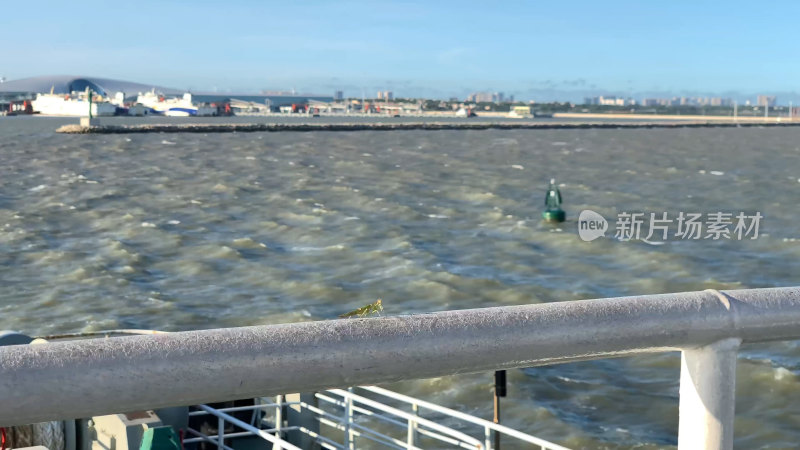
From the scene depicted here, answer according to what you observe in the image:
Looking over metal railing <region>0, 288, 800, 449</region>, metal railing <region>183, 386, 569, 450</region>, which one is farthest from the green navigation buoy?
metal railing <region>0, 288, 800, 449</region>

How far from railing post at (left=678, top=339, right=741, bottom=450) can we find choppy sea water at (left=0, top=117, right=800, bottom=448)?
14.6 m

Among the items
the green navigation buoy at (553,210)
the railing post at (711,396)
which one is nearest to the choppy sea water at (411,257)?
the green navigation buoy at (553,210)

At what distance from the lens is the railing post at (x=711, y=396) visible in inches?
89.6

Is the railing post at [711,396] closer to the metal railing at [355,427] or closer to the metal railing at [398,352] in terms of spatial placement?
the metal railing at [398,352]

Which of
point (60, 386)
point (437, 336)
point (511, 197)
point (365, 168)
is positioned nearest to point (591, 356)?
point (437, 336)

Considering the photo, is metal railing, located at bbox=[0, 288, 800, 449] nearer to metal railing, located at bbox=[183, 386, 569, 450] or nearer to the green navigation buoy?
metal railing, located at bbox=[183, 386, 569, 450]

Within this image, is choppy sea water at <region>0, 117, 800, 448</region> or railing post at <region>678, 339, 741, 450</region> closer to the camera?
railing post at <region>678, 339, 741, 450</region>

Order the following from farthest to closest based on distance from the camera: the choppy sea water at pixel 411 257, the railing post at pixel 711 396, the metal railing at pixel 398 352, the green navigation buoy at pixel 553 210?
the green navigation buoy at pixel 553 210 → the choppy sea water at pixel 411 257 → the railing post at pixel 711 396 → the metal railing at pixel 398 352

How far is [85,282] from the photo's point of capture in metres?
28.9

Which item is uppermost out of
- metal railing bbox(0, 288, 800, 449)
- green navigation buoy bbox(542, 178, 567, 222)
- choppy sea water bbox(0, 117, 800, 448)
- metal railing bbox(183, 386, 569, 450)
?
metal railing bbox(0, 288, 800, 449)

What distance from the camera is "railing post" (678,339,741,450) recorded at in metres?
2.28

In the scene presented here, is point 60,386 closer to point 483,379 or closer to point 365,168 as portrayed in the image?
point 483,379

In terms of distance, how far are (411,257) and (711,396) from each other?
3096 cm

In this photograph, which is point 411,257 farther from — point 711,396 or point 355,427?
point 711,396
